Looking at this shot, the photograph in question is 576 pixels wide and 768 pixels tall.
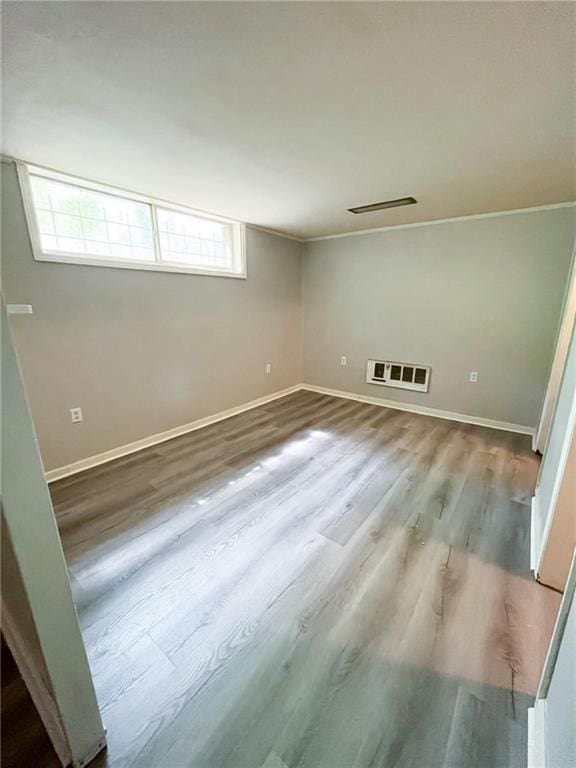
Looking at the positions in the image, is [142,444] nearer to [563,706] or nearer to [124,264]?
[124,264]

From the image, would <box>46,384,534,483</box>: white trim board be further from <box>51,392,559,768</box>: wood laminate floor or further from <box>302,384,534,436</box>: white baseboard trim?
<box>51,392,559,768</box>: wood laminate floor

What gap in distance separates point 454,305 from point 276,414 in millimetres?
2478

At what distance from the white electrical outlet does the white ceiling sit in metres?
1.76

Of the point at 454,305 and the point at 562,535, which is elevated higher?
the point at 454,305

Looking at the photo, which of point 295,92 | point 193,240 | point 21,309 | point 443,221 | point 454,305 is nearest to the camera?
point 295,92

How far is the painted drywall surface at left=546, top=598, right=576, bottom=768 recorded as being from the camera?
2.35ft

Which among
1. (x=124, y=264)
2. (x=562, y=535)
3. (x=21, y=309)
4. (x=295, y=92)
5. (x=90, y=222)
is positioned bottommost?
(x=562, y=535)

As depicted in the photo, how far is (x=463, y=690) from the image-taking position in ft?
3.54

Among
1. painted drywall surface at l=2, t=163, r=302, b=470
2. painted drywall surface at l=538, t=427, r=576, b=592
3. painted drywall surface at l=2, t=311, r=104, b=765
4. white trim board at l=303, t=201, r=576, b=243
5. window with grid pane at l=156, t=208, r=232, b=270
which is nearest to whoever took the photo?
painted drywall surface at l=2, t=311, r=104, b=765

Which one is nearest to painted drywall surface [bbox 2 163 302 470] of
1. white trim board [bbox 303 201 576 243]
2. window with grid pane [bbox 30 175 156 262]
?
window with grid pane [bbox 30 175 156 262]

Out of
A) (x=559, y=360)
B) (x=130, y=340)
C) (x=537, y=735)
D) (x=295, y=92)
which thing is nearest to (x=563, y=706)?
(x=537, y=735)

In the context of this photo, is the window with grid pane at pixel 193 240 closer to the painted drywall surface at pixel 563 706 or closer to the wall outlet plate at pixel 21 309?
the wall outlet plate at pixel 21 309

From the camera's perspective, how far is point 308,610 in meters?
1.36

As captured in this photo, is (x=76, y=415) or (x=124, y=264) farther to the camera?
(x=124, y=264)
